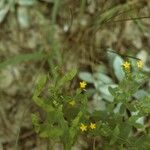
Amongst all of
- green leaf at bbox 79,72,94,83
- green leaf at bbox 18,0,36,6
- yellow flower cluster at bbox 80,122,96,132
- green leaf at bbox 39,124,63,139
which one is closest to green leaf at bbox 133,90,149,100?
green leaf at bbox 79,72,94,83

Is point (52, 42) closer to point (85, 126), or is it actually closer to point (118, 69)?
point (118, 69)

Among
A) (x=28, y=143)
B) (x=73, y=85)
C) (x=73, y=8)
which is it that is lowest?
(x=28, y=143)

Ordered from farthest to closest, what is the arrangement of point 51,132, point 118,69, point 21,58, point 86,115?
point 118,69, point 21,58, point 86,115, point 51,132

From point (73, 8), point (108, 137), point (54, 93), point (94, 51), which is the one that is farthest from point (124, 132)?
point (73, 8)

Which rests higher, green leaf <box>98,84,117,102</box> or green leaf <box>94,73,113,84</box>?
green leaf <box>94,73,113,84</box>

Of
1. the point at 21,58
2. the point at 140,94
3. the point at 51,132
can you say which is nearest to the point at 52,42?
the point at 21,58

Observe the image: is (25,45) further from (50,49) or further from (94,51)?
(94,51)

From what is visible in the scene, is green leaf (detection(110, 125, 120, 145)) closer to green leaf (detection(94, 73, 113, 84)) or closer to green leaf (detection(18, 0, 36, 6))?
green leaf (detection(94, 73, 113, 84))
